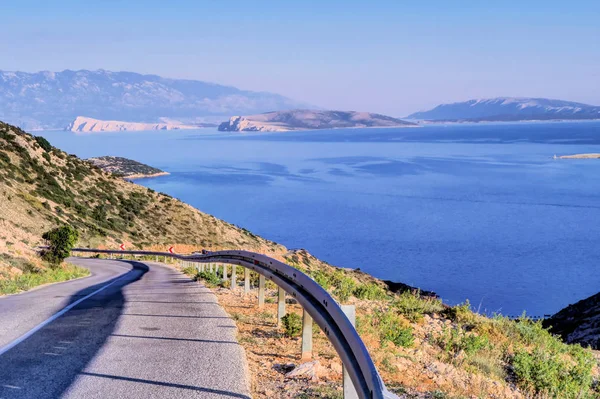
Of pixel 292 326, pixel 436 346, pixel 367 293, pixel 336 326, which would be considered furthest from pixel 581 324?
pixel 336 326

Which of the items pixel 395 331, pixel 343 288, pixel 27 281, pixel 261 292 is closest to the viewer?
pixel 395 331

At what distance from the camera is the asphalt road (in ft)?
20.0

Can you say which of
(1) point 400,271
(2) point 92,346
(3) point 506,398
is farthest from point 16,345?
(1) point 400,271

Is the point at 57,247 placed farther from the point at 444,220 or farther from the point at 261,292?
the point at 444,220

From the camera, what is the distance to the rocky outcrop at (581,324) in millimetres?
24547

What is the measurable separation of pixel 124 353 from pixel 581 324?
26125mm

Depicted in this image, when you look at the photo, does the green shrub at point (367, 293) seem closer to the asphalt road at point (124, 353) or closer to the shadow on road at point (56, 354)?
the asphalt road at point (124, 353)

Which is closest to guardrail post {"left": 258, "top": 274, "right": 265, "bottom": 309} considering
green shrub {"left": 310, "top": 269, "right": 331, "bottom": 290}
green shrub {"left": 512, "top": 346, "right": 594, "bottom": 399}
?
green shrub {"left": 310, "top": 269, "right": 331, "bottom": 290}

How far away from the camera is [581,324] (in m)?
28.9

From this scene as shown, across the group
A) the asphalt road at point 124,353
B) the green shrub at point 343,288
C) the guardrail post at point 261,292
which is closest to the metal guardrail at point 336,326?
the guardrail post at point 261,292

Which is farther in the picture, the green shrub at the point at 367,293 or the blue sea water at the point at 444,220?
the blue sea water at the point at 444,220

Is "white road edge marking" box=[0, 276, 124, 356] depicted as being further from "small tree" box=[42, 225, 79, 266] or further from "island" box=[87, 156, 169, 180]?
"island" box=[87, 156, 169, 180]

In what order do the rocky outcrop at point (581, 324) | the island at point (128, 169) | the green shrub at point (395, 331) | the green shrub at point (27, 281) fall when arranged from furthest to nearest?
the island at point (128, 169) → the rocky outcrop at point (581, 324) → the green shrub at point (27, 281) → the green shrub at point (395, 331)

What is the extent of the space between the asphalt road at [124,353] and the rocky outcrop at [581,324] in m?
16.3
